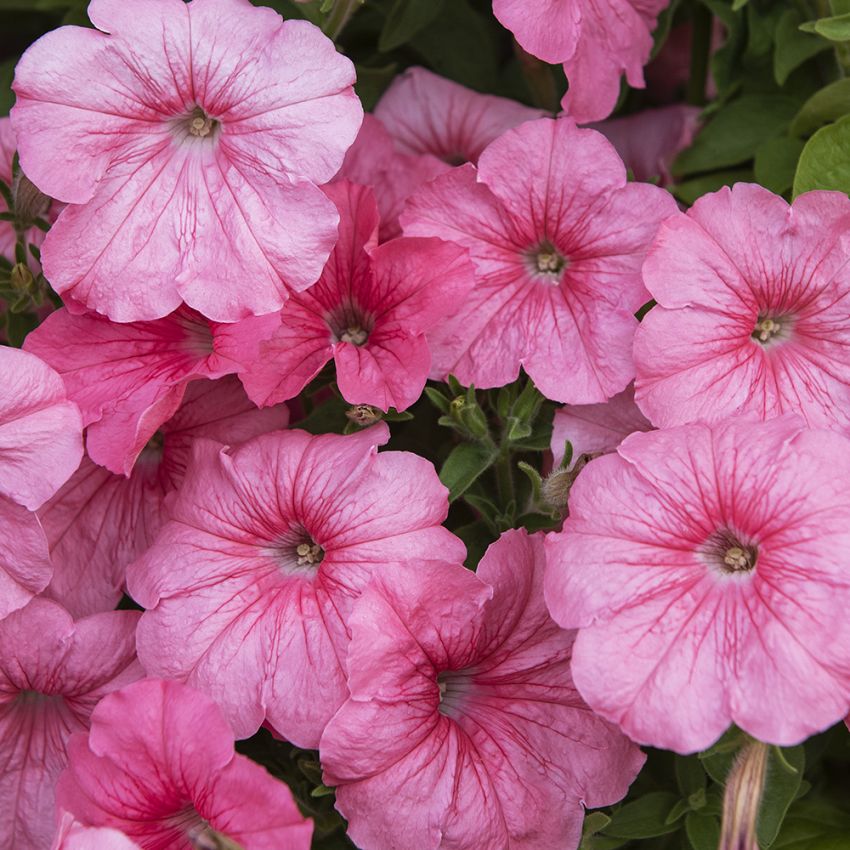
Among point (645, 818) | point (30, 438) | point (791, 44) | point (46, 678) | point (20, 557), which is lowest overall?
point (645, 818)

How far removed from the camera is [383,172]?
1.11 metres

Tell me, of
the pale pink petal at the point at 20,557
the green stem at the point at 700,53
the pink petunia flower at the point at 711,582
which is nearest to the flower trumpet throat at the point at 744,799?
the pink petunia flower at the point at 711,582

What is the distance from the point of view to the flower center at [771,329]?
104 centimetres

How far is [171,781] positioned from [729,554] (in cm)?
47

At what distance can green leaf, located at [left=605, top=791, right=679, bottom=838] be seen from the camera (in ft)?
3.29

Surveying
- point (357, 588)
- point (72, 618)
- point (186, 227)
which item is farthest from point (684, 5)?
point (72, 618)

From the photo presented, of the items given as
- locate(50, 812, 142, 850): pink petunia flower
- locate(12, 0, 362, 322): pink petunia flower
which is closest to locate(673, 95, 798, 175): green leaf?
locate(12, 0, 362, 322): pink petunia flower

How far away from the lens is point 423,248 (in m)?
0.99

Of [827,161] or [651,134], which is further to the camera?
[651,134]

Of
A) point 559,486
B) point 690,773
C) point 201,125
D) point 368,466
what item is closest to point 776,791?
point 690,773

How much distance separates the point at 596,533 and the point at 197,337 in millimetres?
414

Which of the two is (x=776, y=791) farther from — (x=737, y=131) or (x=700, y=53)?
(x=700, y=53)

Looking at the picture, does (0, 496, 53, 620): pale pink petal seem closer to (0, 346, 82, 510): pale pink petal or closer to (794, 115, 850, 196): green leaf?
(0, 346, 82, 510): pale pink petal

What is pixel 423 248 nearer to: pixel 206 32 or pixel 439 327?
pixel 439 327
